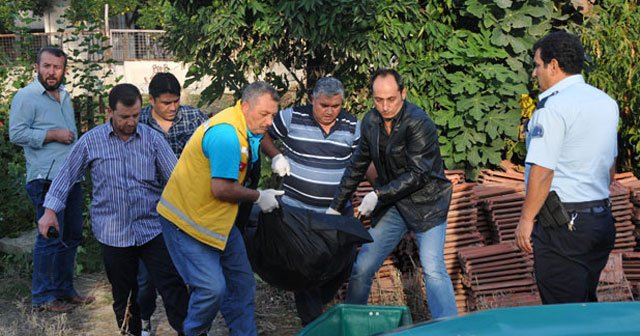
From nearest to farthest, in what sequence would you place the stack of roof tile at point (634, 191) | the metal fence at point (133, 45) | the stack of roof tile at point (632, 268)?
the stack of roof tile at point (632, 268)
the stack of roof tile at point (634, 191)
the metal fence at point (133, 45)

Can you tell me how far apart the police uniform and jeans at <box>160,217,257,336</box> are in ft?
5.95

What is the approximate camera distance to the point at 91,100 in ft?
29.9

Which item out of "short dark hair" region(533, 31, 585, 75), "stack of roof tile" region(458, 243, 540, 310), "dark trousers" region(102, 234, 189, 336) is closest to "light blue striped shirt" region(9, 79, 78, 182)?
"dark trousers" region(102, 234, 189, 336)

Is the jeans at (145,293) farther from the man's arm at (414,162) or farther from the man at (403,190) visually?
the man's arm at (414,162)

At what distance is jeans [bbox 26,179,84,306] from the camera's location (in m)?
6.79

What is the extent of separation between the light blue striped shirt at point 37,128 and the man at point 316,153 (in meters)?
1.89

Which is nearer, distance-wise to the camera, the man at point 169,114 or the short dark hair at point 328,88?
the short dark hair at point 328,88

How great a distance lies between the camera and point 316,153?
5898mm

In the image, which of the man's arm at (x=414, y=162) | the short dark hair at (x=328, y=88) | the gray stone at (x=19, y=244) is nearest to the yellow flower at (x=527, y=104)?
the short dark hair at (x=328, y=88)

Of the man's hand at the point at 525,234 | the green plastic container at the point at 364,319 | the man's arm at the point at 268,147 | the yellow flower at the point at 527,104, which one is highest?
the yellow flower at the point at 527,104

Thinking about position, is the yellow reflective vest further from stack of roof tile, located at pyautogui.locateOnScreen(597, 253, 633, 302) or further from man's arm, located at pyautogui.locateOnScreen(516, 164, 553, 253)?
stack of roof tile, located at pyautogui.locateOnScreen(597, 253, 633, 302)

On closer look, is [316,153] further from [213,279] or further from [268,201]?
[213,279]

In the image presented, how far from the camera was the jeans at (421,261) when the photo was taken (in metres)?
5.34

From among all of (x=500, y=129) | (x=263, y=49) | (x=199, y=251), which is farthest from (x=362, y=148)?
(x=263, y=49)
